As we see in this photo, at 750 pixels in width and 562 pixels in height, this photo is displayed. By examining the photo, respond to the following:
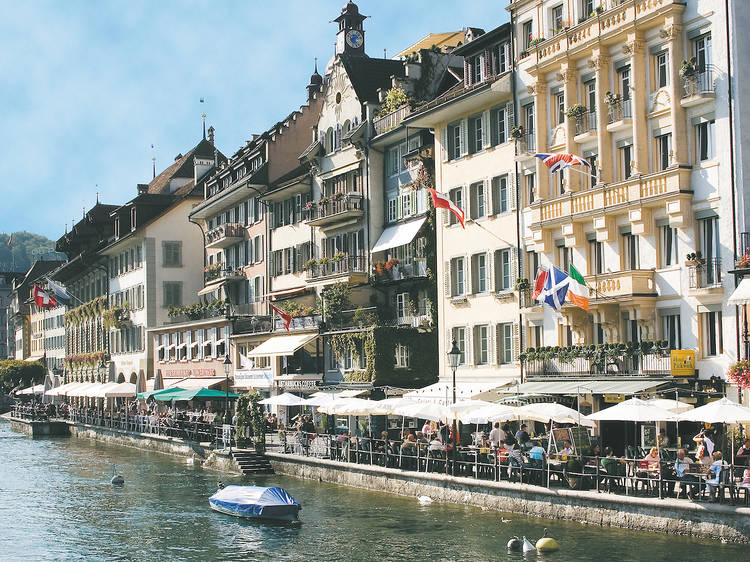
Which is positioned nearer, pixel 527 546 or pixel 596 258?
pixel 527 546

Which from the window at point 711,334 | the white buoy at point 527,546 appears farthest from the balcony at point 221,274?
the white buoy at point 527,546

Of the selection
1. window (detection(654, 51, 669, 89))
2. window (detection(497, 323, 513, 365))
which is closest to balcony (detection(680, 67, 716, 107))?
window (detection(654, 51, 669, 89))

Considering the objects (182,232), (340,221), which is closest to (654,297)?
(340,221)

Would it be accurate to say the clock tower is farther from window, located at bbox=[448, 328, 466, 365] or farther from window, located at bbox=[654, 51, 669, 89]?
window, located at bbox=[654, 51, 669, 89]

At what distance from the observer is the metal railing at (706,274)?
37719 millimetres

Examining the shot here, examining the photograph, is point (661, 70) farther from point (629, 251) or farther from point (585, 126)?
point (629, 251)

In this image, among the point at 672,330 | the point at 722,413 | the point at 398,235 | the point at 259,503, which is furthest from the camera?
the point at 398,235

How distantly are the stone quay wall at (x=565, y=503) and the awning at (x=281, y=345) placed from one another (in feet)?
57.9

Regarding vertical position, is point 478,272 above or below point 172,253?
below

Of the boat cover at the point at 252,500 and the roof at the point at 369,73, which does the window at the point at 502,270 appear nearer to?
the roof at the point at 369,73

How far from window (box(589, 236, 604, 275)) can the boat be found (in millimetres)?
15173

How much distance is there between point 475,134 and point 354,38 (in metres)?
27.6

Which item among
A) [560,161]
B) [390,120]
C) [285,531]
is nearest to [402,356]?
[390,120]

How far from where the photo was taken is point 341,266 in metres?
61.8
